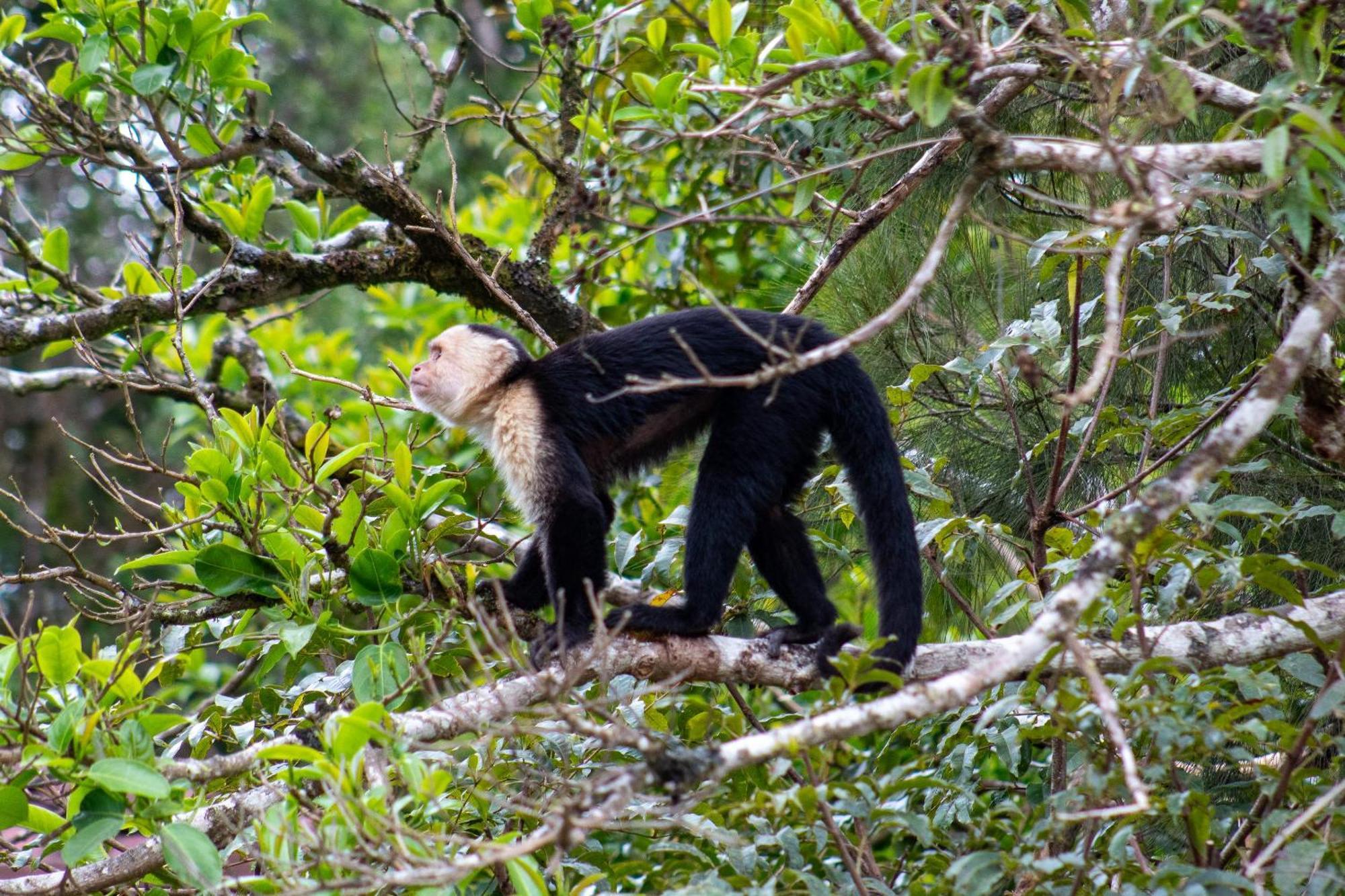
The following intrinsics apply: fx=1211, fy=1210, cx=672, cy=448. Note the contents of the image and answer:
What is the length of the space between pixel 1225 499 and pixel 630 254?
327 cm

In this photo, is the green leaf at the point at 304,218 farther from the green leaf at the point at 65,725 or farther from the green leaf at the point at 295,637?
the green leaf at the point at 65,725

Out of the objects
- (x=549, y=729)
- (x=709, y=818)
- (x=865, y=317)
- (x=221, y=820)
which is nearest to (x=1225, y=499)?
(x=709, y=818)

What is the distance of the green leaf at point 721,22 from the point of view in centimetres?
332

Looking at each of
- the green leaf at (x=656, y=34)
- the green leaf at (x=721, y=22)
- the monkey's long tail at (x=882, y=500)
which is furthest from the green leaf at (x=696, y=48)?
the monkey's long tail at (x=882, y=500)

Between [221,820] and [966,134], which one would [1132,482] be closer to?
[966,134]

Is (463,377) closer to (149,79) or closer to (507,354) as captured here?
(507,354)

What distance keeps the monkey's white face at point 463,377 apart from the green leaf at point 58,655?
159cm

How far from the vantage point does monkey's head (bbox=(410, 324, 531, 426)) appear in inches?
154

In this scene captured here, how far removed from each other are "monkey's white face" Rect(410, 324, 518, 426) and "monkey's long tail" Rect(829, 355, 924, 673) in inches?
44.3

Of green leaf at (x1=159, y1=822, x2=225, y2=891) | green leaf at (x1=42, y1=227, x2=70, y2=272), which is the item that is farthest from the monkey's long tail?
green leaf at (x1=42, y1=227, x2=70, y2=272)

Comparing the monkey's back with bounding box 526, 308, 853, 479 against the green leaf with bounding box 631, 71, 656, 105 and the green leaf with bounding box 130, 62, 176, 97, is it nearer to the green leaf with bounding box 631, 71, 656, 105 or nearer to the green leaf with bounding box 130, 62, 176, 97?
the green leaf with bounding box 631, 71, 656, 105

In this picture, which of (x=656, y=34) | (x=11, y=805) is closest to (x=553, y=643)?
(x=11, y=805)

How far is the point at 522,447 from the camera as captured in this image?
11.9ft

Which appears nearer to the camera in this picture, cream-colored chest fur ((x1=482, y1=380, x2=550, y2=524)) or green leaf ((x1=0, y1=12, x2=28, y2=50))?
cream-colored chest fur ((x1=482, y1=380, x2=550, y2=524))
